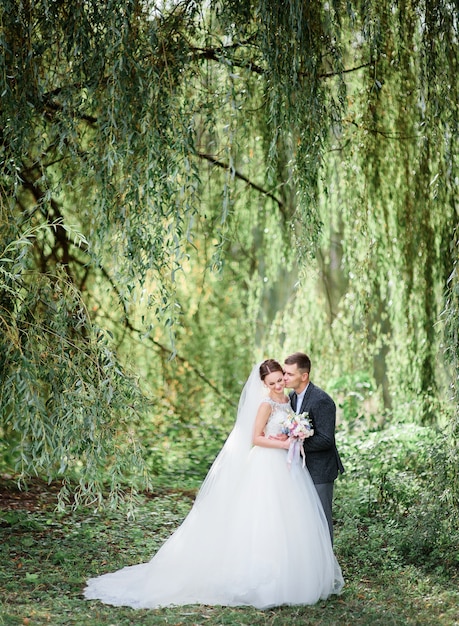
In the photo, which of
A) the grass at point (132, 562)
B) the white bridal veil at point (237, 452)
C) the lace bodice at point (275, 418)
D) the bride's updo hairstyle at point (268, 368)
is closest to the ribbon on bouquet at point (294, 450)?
the lace bodice at point (275, 418)

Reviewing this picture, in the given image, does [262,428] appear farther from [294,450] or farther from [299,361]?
[299,361]

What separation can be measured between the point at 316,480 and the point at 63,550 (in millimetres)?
1943

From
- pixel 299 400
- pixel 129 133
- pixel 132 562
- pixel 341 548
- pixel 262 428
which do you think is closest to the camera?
pixel 129 133

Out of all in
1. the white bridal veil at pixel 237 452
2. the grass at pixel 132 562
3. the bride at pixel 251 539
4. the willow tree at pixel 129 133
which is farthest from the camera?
the white bridal veil at pixel 237 452

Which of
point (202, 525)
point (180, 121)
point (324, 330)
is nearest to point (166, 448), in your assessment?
point (324, 330)

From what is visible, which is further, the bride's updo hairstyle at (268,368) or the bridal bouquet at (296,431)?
the bride's updo hairstyle at (268,368)

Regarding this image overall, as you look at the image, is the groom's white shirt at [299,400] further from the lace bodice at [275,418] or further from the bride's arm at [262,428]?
the bride's arm at [262,428]

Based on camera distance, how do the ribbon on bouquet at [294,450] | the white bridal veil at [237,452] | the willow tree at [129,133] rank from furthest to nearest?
1. the white bridal veil at [237,452]
2. the ribbon on bouquet at [294,450]
3. the willow tree at [129,133]

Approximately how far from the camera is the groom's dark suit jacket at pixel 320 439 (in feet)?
15.6

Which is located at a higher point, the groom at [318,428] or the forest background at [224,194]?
the forest background at [224,194]

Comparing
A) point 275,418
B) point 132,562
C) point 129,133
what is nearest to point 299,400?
point 275,418

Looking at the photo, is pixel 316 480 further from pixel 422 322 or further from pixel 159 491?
pixel 159 491

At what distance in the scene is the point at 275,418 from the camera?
484cm

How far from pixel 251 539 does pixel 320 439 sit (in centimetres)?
66
